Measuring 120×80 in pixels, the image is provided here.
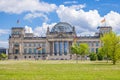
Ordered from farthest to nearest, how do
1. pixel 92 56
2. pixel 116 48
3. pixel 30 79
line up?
pixel 92 56, pixel 116 48, pixel 30 79

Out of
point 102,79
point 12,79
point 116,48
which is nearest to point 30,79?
point 12,79

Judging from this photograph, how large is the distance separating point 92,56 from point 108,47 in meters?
72.7

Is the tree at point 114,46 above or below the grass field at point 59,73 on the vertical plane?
above

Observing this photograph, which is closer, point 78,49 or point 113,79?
point 113,79

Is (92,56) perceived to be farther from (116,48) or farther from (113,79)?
(113,79)

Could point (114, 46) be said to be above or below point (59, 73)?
above

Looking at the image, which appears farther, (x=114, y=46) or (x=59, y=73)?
(x=114, y=46)

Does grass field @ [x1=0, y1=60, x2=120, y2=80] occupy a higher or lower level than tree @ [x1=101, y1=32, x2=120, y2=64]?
lower

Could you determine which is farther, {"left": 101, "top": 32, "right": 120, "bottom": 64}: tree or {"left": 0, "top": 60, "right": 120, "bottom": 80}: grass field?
{"left": 101, "top": 32, "right": 120, "bottom": 64}: tree

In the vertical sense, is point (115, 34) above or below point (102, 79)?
above

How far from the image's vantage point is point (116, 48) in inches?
3644

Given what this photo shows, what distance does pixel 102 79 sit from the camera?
33906mm

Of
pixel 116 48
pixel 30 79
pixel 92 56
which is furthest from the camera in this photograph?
pixel 92 56

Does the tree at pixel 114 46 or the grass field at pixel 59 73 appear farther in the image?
the tree at pixel 114 46
